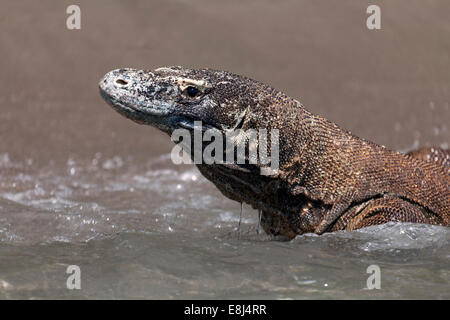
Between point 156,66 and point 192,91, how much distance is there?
5307 millimetres

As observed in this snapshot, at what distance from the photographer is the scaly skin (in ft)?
18.5

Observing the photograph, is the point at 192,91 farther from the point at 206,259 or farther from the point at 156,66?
the point at 156,66

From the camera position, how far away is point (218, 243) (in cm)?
592

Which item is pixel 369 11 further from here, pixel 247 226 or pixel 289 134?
pixel 289 134

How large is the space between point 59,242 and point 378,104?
6.25 m

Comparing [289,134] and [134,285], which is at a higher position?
[289,134]

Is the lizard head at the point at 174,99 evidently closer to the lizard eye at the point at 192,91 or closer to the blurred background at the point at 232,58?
the lizard eye at the point at 192,91

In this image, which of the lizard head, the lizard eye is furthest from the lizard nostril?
the lizard eye

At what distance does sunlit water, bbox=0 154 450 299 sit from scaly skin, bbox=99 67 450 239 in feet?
0.59

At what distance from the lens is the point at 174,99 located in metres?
5.66

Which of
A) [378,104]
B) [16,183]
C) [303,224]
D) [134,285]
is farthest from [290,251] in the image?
[378,104]

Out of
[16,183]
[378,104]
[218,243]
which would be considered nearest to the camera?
[218,243]

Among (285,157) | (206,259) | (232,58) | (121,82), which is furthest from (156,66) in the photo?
(206,259)

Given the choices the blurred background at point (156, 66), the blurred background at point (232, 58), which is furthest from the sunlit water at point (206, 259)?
the blurred background at point (232, 58)
